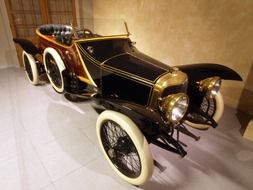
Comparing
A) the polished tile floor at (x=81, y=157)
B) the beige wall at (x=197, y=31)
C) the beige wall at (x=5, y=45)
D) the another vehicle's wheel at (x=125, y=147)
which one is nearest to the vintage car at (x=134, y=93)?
the another vehicle's wheel at (x=125, y=147)

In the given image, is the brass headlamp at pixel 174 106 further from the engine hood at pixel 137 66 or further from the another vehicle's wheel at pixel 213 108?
the another vehicle's wheel at pixel 213 108

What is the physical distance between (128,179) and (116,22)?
2.23m

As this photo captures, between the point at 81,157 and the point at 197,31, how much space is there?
2648 millimetres

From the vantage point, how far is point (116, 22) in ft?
8.75

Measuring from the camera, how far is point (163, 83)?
1.39m

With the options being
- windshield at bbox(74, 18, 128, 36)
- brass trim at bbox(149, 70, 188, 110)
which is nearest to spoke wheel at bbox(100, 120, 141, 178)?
brass trim at bbox(149, 70, 188, 110)

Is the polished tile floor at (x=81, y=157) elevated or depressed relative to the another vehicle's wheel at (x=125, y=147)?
depressed

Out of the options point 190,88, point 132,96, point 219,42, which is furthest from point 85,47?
point 219,42

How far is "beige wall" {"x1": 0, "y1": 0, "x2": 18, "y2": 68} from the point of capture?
144 inches

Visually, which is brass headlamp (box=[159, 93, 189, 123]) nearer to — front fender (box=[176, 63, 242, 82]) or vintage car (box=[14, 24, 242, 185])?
vintage car (box=[14, 24, 242, 185])

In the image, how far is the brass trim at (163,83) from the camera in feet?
4.54

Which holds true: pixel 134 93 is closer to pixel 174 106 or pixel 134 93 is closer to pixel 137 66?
pixel 137 66

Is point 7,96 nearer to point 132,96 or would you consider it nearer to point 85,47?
point 85,47

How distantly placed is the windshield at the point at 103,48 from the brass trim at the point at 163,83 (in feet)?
2.27
